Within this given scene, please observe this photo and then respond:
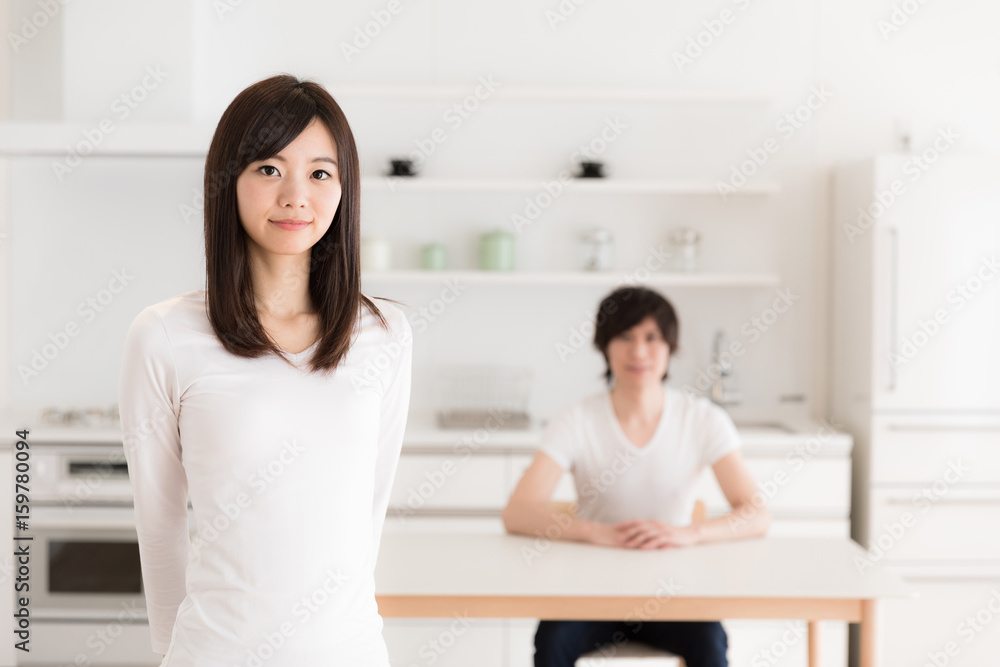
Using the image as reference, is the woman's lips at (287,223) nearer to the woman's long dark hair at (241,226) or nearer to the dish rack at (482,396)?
the woman's long dark hair at (241,226)

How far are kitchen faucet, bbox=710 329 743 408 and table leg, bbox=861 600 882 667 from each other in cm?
192

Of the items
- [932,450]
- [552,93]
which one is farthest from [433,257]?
[932,450]

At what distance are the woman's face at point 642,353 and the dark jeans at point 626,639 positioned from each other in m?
0.60

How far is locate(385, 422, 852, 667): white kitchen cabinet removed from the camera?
304 cm

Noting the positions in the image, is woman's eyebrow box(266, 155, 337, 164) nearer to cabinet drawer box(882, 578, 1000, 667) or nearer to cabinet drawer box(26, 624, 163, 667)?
cabinet drawer box(26, 624, 163, 667)

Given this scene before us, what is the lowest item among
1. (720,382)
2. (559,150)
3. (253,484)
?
(720,382)

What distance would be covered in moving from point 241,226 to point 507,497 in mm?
2135

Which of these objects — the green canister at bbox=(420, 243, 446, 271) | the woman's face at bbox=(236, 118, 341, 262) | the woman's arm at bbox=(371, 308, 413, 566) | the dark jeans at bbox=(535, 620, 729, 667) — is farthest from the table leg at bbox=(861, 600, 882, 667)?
the green canister at bbox=(420, 243, 446, 271)

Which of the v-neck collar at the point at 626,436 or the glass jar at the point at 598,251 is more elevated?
the glass jar at the point at 598,251

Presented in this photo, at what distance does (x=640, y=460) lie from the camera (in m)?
2.19

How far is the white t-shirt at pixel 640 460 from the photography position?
2.19 metres

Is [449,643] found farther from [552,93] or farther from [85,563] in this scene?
[552,93]

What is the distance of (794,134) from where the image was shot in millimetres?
3621

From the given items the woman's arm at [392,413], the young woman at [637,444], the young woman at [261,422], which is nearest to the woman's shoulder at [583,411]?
the young woman at [637,444]
